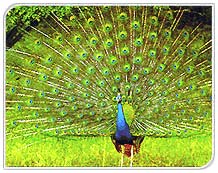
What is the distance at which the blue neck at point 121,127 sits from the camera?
413 centimetres

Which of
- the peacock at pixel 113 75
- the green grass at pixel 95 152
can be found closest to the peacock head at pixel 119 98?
the peacock at pixel 113 75

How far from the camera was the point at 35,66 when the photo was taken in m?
4.12

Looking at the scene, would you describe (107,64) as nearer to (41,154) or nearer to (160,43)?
(160,43)

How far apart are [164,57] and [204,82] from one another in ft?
0.75

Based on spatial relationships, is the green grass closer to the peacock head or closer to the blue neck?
the blue neck

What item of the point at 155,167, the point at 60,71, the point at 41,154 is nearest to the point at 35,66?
the point at 60,71

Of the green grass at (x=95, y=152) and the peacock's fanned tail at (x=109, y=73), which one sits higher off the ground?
the peacock's fanned tail at (x=109, y=73)

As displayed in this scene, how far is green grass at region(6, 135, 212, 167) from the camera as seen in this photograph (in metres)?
4.14

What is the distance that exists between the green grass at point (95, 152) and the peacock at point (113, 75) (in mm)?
34

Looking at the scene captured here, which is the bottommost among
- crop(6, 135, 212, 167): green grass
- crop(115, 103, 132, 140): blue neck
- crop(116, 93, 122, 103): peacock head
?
crop(6, 135, 212, 167): green grass

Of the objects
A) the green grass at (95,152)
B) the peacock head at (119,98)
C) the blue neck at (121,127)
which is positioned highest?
the peacock head at (119,98)

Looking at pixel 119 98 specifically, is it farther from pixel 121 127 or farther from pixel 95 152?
pixel 95 152

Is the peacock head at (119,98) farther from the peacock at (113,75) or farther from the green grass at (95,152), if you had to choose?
the green grass at (95,152)

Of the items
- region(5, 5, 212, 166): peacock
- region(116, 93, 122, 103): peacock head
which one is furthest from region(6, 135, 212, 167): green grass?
region(116, 93, 122, 103): peacock head
